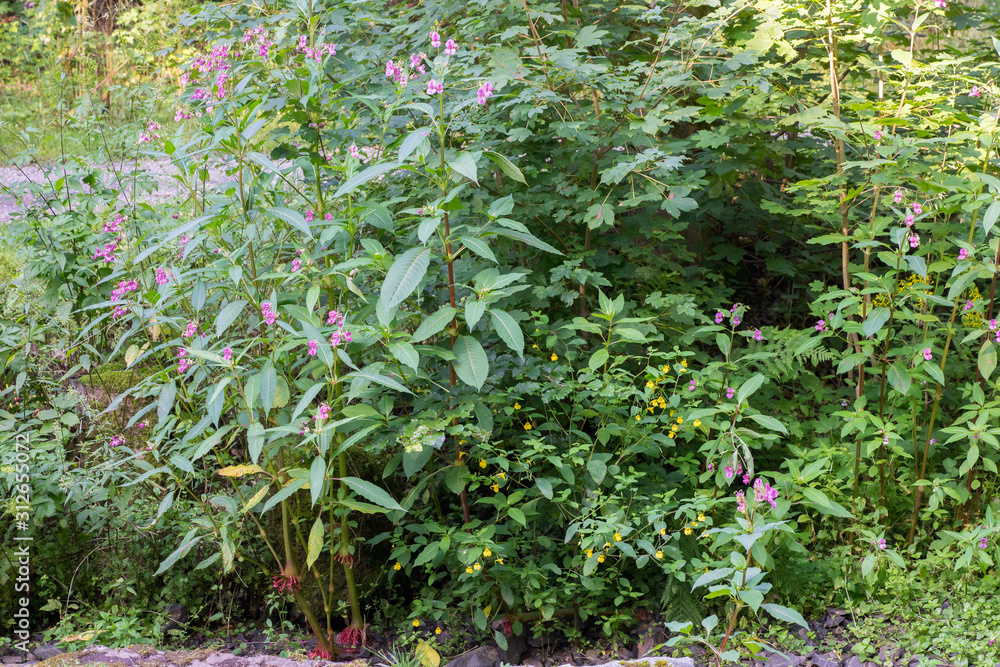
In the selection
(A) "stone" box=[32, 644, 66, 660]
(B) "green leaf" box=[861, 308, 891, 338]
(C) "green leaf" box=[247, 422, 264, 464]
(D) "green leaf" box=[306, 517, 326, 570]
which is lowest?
(A) "stone" box=[32, 644, 66, 660]

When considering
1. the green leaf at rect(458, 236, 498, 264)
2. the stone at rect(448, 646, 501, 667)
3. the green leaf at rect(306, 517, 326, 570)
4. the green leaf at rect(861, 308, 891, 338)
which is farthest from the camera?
the stone at rect(448, 646, 501, 667)

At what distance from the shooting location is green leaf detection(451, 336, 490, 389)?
2.27m

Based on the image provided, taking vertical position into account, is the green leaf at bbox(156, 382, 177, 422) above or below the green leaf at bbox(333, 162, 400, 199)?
below

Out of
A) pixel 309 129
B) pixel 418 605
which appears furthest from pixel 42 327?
pixel 418 605

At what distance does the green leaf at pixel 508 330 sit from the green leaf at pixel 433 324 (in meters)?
0.14

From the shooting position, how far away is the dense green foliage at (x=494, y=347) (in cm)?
242

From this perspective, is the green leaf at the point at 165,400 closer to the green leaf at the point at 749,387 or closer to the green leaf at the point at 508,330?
the green leaf at the point at 508,330

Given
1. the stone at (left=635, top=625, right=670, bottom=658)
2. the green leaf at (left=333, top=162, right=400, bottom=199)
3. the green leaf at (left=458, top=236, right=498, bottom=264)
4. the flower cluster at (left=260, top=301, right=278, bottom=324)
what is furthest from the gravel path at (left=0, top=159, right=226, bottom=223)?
the stone at (left=635, top=625, right=670, bottom=658)

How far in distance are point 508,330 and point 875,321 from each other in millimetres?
1300

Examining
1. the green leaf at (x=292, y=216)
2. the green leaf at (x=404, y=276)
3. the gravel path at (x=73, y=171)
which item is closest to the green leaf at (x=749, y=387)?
the green leaf at (x=404, y=276)

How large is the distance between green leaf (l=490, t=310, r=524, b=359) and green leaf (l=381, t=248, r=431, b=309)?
0.93 feet

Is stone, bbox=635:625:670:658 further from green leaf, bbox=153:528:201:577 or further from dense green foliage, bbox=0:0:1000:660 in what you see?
green leaf, bbox=153:528:201:577

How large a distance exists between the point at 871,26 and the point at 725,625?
2.44 meters

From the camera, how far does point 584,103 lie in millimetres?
3367
